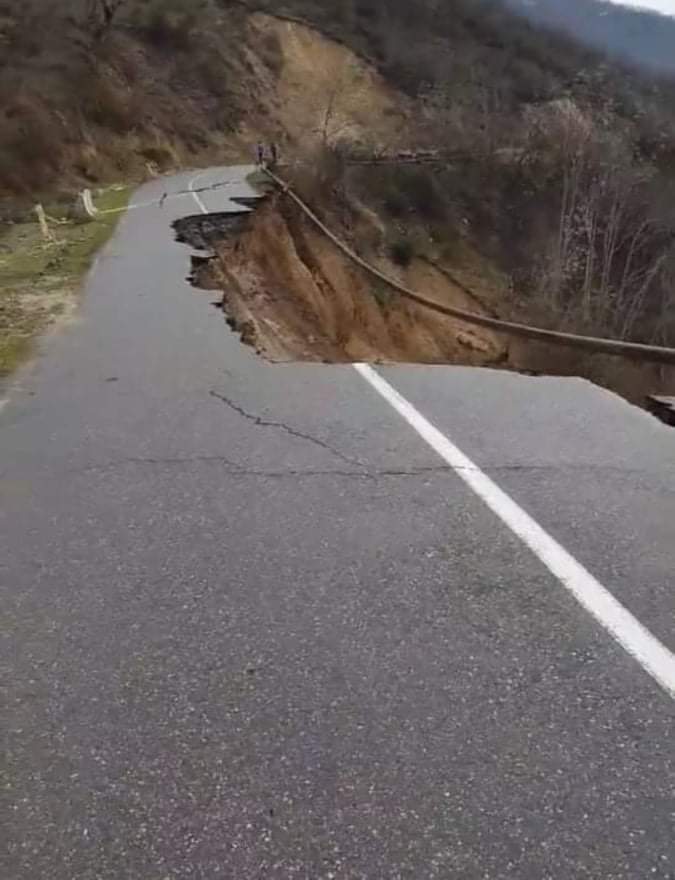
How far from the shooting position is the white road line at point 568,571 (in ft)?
10.9

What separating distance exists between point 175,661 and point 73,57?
4843cm

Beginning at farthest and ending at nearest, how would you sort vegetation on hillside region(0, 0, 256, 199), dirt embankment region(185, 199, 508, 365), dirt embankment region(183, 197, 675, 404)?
vegetation on hillside region(0, 0, 256, 199), dirt embankment region(185, 199, 508, 365), dirt embankment region(183, 197, 675, 404)

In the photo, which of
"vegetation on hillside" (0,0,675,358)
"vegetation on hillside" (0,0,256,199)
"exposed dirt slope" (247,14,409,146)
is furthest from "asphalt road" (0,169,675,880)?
"exposed dirt slope" (247,14,409,146)

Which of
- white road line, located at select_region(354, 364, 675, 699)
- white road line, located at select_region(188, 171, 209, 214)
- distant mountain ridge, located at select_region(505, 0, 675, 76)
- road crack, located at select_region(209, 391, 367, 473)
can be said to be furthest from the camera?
distant mountain ridge, located at select_region(505, 0, 675, 76)

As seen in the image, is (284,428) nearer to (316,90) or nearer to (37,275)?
(37,275)

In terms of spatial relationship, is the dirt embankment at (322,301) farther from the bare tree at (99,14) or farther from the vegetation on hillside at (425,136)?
the bare tree at (99,14)

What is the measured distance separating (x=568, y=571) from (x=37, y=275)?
39.5 ft

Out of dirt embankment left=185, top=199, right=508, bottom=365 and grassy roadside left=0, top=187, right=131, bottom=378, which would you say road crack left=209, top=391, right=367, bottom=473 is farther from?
dirt embankment left=185, top=199, right=508, bottom=365

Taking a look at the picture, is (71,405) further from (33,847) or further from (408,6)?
(408,6)

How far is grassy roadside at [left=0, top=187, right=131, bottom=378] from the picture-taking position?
33.1 feet

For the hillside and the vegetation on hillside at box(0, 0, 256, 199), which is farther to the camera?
the vegetation on hillside at box(0, 0, 256, 199)

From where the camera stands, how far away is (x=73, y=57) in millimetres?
45594

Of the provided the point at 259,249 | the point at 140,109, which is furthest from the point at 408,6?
the point at 259,249

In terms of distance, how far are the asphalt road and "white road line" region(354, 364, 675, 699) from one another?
0.17 feet
